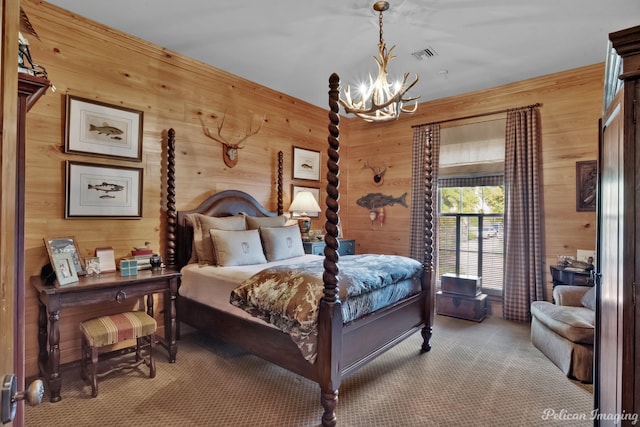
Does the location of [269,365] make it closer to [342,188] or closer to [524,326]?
[524,326]

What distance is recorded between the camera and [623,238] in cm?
112

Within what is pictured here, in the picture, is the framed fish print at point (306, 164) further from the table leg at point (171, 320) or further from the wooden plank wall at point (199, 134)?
the table leg at point (171, 320)

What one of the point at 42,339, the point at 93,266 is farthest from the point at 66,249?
the point at 42,339

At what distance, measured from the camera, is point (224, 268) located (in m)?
2.96

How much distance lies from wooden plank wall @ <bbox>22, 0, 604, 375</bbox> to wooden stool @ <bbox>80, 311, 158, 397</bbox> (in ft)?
1.50

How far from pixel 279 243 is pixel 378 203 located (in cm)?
228

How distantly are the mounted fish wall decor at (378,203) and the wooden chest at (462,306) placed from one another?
4.84 ft

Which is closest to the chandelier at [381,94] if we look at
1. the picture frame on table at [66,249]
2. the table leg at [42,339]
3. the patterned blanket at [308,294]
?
the patterned blanket at [308,294]

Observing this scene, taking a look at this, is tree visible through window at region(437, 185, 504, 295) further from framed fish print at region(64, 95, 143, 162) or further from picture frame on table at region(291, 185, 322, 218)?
framed fish print at region(64, 95, 143, 162)

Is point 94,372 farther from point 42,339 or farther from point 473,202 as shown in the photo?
point 473,202

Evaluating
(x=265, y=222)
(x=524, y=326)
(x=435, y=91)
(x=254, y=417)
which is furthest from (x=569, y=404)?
(x=435, y=91)

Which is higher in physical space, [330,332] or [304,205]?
[304,205]

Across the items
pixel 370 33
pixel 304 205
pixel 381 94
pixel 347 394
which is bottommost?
pixel 347 394

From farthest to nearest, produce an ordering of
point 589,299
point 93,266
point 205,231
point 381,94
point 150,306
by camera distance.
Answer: point 205,231 → point 150,306 → point 589,299 → point 381,94 → point 93,266
